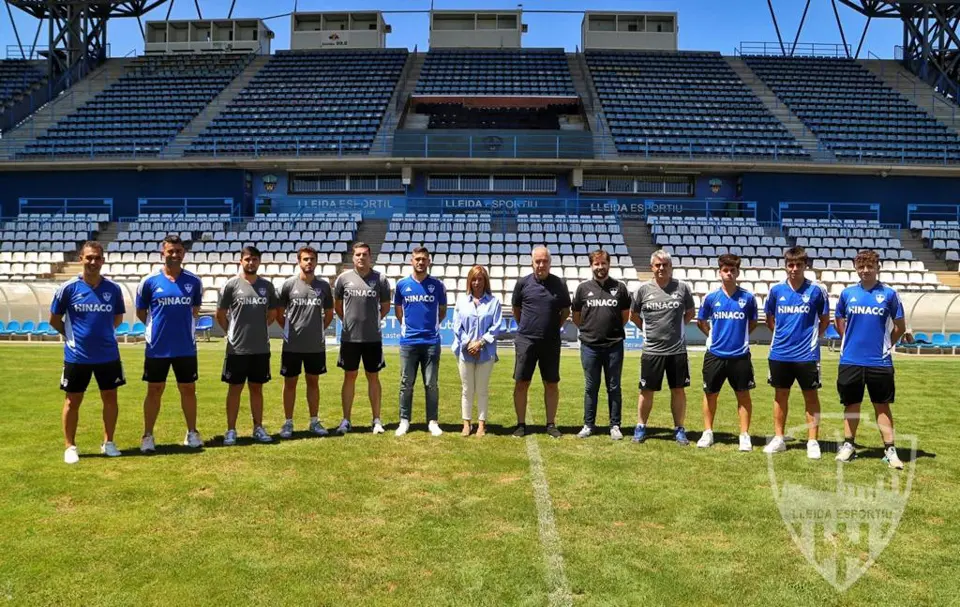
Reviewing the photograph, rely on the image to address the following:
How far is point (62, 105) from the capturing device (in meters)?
33.3

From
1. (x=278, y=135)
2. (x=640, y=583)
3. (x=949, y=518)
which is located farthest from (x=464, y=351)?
(x=278, y=135)

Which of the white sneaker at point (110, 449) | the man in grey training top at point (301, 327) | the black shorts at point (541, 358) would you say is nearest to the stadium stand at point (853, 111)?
the black shorts at point (541, 358)

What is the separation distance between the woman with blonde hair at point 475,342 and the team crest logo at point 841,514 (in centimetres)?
282

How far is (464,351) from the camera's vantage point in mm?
7090

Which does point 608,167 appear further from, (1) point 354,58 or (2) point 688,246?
(1) point 354,58

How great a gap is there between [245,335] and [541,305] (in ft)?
9.77

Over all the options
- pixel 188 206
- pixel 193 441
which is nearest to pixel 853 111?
pixel 188 206

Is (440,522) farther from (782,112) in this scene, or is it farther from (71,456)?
(782,112)

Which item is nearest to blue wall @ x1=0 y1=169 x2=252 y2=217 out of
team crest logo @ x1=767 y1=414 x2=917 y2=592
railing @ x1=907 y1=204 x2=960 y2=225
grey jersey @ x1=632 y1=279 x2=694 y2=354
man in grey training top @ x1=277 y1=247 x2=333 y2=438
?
man in grey training top @ x1=277 y1=247 x2=333 y2=438

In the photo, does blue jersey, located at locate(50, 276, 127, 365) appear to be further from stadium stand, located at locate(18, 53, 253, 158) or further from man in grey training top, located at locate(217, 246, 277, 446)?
stadium stand, located at locate(18, 53, 253, 158)

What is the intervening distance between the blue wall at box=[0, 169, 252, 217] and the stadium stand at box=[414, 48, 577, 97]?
10.5m

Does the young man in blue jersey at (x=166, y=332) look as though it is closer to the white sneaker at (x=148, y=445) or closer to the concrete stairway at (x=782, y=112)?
the white sneaker at (x=148, y=445)

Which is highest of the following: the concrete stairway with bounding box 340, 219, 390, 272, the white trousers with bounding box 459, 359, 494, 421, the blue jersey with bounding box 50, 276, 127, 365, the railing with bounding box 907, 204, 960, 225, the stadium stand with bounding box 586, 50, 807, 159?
the stadium stand with bounding box 586, 50, 807, 159

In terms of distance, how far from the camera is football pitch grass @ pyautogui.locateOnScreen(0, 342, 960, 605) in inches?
136
